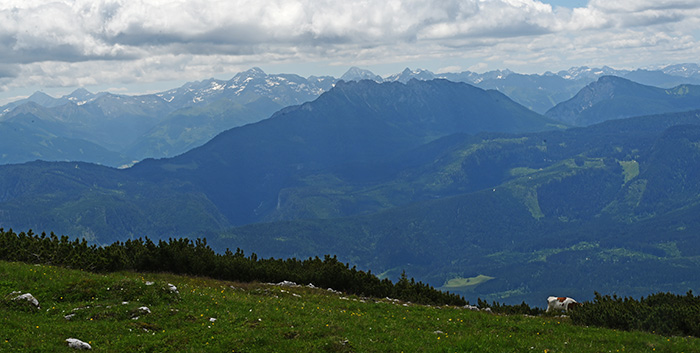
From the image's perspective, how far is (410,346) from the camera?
2783cm

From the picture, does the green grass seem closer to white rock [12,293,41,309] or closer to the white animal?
white rock [12,293,41,309]

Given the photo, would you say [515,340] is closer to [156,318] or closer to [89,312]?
[156,318]

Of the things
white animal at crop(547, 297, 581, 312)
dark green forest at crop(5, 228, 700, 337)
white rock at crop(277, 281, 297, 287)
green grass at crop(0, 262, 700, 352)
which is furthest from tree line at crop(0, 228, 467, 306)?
white animal at crop(547, 297, 581, 312)

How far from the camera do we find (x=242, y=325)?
29.8 m

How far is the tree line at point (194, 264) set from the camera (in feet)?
148

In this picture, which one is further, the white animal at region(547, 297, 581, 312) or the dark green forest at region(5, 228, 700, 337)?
the white animal at region(547, 297, 581, 312)

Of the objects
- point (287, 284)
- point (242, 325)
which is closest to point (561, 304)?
point (287, 284)

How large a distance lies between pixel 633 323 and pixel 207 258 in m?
34.6

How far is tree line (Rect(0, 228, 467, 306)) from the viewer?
4500 centimetres

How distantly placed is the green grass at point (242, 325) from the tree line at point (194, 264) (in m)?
6.00

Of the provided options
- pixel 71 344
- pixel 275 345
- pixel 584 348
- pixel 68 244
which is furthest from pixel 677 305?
pixel 68 244

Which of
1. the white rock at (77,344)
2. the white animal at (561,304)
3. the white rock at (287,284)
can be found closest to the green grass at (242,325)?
the white rock at (77,344)

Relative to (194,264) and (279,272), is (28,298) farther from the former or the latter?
(279,272)

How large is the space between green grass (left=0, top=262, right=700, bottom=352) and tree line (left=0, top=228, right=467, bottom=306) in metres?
6.00
